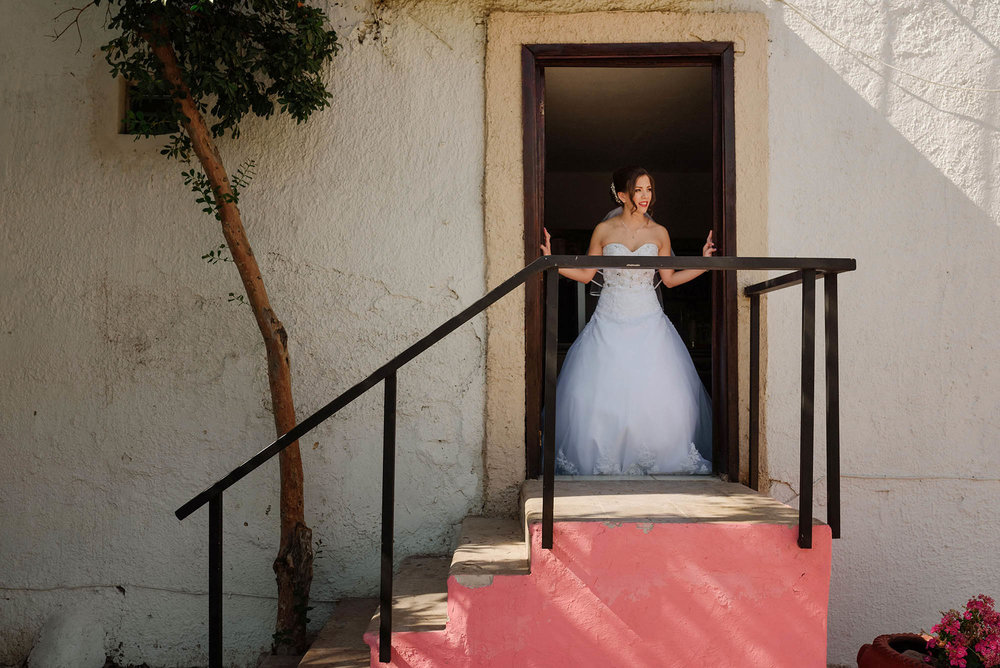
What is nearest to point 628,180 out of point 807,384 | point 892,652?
point 807,384

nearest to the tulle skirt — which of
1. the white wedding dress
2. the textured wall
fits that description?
the white wedding dress

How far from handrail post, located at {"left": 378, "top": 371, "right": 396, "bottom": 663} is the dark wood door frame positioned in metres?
1.29

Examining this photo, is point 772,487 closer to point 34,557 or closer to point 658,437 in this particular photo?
point 658,437

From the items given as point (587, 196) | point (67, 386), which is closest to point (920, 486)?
point (67, 386)

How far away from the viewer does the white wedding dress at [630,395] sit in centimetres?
384

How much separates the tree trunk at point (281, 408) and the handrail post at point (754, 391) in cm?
218

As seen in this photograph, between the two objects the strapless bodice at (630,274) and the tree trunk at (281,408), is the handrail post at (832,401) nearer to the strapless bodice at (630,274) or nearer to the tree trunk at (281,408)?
the strapless bodice at (630,274)

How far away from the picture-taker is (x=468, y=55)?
152 inches

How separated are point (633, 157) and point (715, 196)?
3.96 metres

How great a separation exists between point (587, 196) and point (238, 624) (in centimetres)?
577

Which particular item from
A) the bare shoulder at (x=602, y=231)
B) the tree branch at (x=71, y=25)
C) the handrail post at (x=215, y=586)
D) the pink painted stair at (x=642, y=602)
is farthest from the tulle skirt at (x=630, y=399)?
the tree branch at (x=71, y=25)

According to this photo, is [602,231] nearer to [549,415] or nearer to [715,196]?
[715,196]

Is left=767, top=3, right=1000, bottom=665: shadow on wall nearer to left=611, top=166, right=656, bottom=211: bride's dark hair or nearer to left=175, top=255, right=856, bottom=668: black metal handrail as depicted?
left=611, top=166, right=656, bottom=211: bride's dark hair

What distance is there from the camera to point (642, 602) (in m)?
2.64
